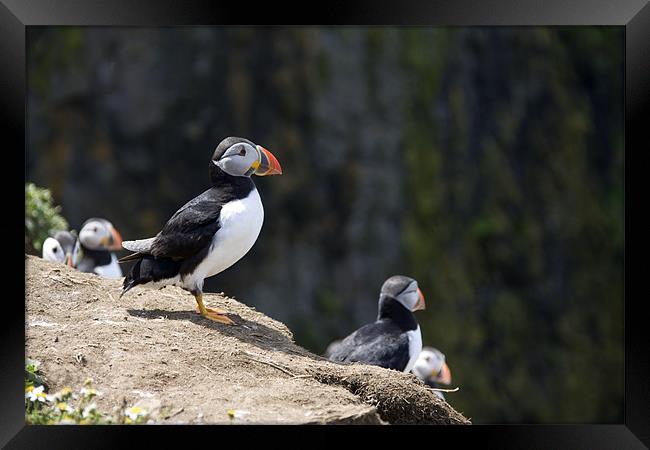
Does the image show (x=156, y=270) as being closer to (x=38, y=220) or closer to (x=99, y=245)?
(x=38, y=220)

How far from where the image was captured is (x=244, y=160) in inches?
246

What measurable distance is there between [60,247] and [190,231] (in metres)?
2.81

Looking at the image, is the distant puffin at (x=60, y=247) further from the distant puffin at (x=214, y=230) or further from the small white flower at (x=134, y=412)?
the small white flower at (x=134, y=412)

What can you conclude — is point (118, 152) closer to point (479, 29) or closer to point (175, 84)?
point (175, 84)

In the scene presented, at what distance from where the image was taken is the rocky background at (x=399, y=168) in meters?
15.4

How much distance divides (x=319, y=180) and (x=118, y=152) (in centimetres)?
313

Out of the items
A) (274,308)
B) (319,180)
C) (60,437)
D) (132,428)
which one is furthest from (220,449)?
(319,180)

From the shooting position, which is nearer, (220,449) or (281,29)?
(220,449)

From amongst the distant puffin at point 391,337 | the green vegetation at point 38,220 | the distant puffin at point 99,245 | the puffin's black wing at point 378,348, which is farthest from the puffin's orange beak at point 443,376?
the green vegetation at point 38,220

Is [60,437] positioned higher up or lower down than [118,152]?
lower down

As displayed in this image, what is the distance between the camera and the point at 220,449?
5082mm

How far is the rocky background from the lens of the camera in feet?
50.4

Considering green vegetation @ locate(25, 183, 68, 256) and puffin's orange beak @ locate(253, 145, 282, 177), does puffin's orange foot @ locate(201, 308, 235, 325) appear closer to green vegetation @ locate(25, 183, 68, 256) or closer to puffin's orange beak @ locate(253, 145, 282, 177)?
puffin's orange beak @ locate(253, 145, 282, 177)

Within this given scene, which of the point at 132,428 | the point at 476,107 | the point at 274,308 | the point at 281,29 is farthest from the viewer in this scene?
the point at 476,107
